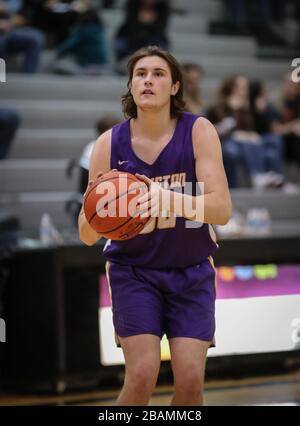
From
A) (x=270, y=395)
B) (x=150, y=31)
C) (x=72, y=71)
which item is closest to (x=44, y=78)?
(x=72, y=71)

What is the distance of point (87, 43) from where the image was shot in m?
9.62

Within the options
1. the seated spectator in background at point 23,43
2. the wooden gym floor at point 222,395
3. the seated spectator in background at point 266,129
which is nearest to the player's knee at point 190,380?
the wooden gym floor at point 222,395

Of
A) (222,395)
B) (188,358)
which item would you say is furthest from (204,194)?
(222,395)

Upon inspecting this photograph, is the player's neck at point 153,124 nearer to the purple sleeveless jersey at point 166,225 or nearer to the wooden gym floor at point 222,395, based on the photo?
the purple sleeveless jersey at point 166,225

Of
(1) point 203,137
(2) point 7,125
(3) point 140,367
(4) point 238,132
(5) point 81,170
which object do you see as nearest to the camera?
(3) point 140,367

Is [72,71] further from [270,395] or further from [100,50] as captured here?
[270,395]

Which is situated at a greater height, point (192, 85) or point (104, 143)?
point (192, 85)

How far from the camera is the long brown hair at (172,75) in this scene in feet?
13.9

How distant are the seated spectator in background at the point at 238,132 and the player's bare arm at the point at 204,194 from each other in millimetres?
4354

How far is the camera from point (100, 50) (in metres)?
9.73

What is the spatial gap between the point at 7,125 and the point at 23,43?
1355 millimetres

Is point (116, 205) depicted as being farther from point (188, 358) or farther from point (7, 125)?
point (7, 125)

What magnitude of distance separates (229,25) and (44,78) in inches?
114

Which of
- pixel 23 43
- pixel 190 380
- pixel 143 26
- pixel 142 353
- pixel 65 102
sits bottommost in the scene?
pixel 190 380
